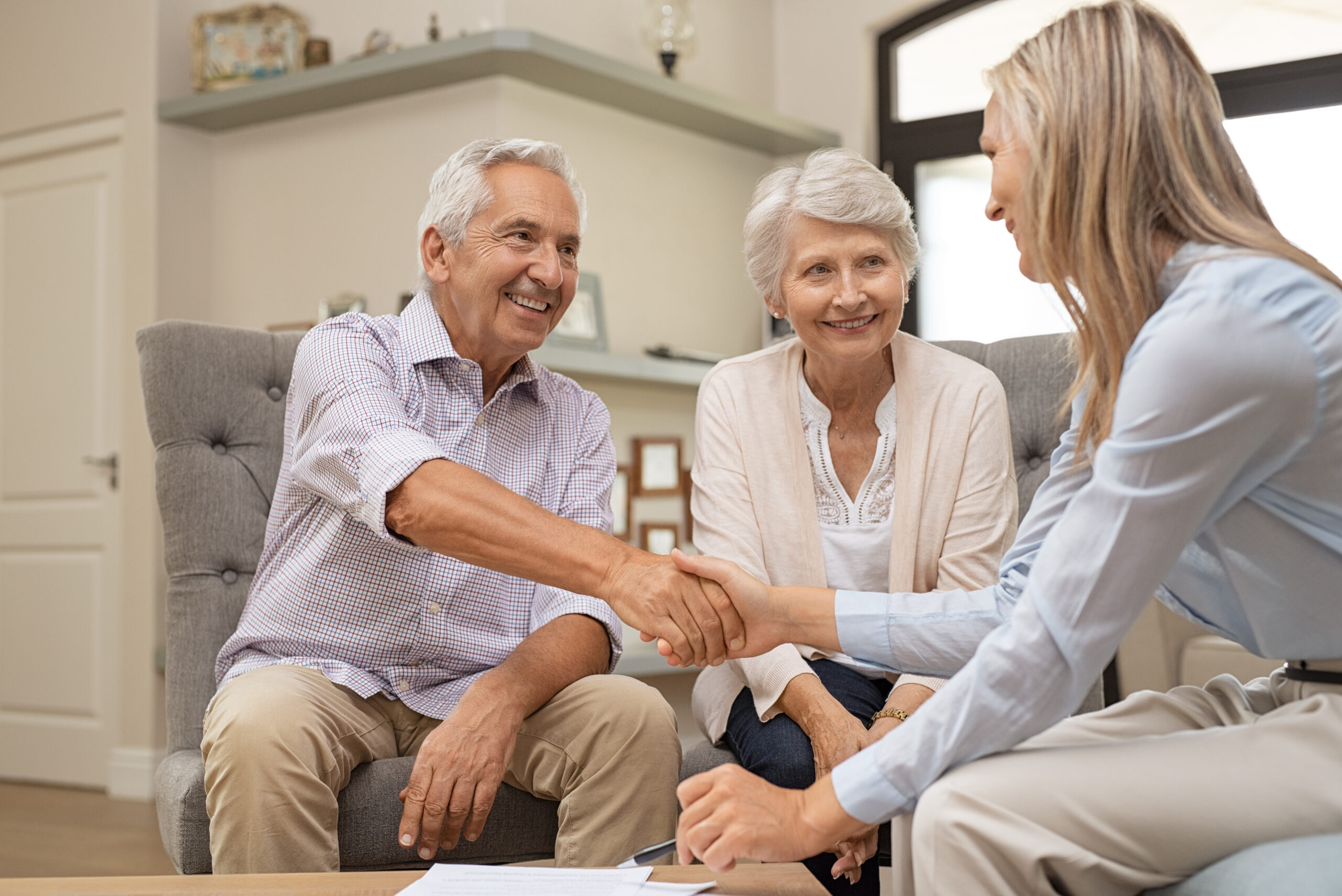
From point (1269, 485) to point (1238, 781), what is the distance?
0.82 ft

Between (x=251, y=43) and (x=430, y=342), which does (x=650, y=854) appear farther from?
(x=251, y=43)

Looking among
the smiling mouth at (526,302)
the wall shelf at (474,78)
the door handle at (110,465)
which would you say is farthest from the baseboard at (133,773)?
the smiling mouth at (526,302)

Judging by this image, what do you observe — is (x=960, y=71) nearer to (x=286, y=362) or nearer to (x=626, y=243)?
(x=626, y=243)

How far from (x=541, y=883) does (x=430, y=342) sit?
97cm

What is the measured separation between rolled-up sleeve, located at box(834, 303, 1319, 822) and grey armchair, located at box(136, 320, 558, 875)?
2.55 feet

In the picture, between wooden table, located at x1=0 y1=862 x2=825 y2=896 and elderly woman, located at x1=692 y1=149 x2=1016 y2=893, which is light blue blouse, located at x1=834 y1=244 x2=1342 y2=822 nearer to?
wooden table, located at x1=0 y1=862 x2=825 y2=896

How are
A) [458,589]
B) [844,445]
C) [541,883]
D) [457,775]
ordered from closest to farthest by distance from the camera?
A: [541,883] < [457,775] < [458,589] < [844,445]

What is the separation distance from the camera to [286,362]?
2045 mm

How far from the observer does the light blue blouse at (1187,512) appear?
0.98 metres

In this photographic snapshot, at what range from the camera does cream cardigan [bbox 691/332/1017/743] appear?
1777 millimetres

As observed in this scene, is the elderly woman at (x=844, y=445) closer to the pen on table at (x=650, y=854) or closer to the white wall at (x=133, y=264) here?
the pen on table at (x=650, y=854)

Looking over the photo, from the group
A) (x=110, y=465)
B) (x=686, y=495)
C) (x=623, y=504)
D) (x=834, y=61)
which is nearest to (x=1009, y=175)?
(x=623, y=504)

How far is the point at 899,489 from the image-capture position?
1791mm

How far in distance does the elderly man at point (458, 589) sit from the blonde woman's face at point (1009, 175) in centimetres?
59
